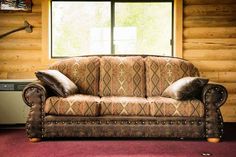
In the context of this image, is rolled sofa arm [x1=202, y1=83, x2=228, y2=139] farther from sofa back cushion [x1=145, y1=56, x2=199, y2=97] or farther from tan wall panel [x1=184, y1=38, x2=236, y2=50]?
tan wall panel [x1=184, y1=38, x2=236, y2=50]

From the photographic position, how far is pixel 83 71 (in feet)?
14.6

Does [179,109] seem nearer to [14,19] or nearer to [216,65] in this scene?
[216,65]

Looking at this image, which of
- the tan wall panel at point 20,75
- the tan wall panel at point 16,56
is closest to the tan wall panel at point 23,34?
the tan wall panel at point 16,56

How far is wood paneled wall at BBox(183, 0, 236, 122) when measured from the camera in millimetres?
4934

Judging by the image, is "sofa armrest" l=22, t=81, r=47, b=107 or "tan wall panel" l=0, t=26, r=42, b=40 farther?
"tan wall panel" l=0, t=26, r=42, b=40

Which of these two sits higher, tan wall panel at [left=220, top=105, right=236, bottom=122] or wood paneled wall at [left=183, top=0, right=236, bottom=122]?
wood paneled wall at [left=183, top=0, right=236, bottom=122]

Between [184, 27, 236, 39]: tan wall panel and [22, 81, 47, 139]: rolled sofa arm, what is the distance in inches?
95.4

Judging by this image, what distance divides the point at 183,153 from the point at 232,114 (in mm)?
2041

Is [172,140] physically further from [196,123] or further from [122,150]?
[122,150]

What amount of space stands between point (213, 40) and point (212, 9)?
0.46 metres

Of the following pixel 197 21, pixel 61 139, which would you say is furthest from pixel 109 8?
pixel 61 139

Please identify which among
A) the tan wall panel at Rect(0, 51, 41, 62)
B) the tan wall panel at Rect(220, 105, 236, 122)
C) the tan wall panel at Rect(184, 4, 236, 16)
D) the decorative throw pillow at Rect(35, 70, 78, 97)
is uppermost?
the tan wall panel at Rect(184, 4, 236, 16)

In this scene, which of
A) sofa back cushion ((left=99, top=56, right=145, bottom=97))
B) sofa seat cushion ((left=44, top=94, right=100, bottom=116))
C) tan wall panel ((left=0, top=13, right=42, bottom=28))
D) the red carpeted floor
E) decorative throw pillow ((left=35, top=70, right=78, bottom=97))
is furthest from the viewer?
tan wall panel ((left=0, top=13, right=42, bottom=28))

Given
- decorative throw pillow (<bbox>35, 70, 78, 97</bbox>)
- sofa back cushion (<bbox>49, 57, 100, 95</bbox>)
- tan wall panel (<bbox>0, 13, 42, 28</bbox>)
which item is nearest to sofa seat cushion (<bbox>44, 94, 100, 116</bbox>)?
decorative throw pillow (<bbox>35, 70, 78, 97</bbox>)
